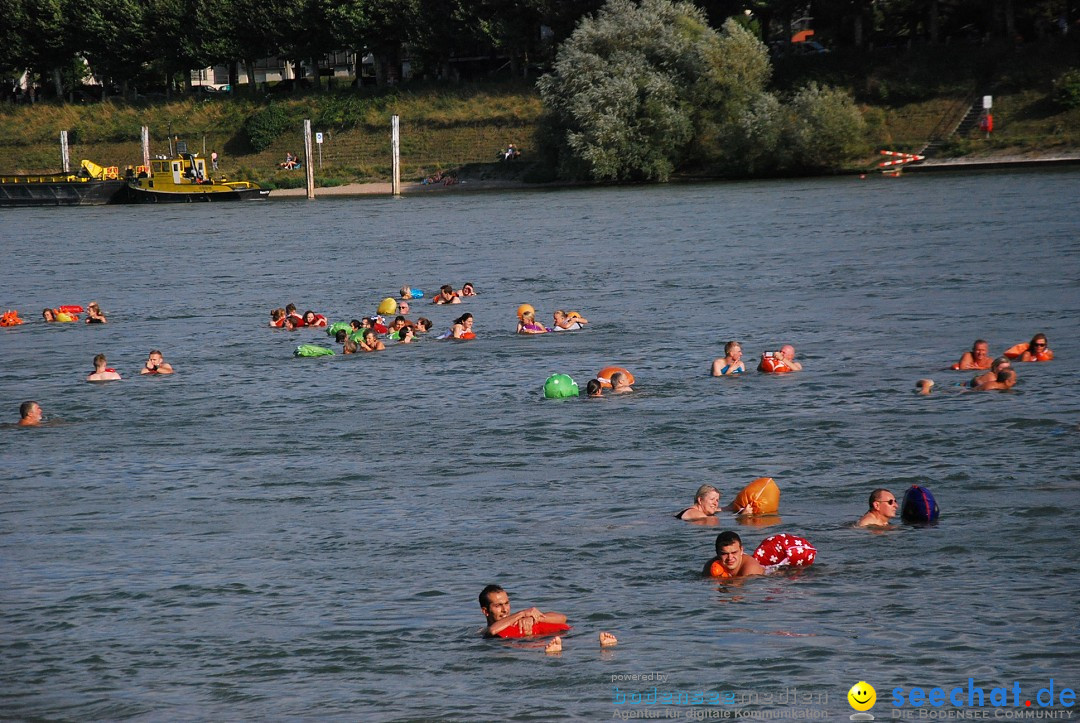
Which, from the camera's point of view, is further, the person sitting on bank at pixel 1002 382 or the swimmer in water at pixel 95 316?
the swimmer in water at pixel 95 316

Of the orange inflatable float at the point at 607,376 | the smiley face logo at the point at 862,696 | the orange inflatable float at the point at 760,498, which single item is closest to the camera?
the smiley face logo at the point at 862,696

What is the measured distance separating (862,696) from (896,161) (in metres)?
57.5

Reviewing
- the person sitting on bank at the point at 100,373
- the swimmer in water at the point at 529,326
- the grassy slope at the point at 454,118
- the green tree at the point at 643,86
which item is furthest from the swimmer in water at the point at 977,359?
the green tree at the point at 643,86

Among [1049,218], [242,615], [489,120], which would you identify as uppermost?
[489,120]

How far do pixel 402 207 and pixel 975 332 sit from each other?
4344 cm

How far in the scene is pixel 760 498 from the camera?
47.3 feet

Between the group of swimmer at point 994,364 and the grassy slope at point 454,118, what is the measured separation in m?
43.0

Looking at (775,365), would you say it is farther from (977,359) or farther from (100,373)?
(100,373)

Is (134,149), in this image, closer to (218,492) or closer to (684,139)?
(684,139)

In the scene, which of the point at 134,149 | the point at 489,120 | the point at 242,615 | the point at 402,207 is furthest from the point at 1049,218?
the point at 134,149

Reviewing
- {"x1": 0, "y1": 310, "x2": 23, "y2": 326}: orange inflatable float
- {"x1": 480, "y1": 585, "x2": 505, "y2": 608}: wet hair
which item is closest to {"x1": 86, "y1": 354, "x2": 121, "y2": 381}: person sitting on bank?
{"x1": 0, "y1": 310, "x2": 23, "y2": 326}: orange inflatable float

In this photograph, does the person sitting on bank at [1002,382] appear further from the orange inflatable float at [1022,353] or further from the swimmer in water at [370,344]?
the swimmer in water at [370,344]

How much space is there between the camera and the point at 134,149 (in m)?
89.2

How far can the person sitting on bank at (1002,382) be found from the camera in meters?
19.9
